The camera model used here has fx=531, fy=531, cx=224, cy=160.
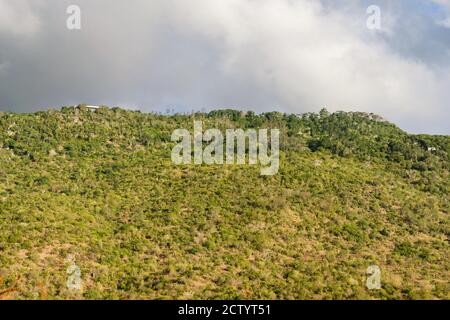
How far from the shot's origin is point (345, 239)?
52281 millimetres

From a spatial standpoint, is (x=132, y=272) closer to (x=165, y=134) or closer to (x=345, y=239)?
(x=345, y=239)

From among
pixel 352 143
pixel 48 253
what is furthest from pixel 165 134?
pixel 48 253

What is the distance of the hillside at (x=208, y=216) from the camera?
1547 inches

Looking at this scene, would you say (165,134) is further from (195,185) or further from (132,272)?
(132,272)

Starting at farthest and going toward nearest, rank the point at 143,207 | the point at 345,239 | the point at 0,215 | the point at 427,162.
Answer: the point at 427,162, the point at 143,207, the point at 345,239, the point at 0,215

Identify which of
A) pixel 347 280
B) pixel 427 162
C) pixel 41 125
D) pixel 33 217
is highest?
pixel 41 125

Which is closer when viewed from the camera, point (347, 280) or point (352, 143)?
point (347, 280)

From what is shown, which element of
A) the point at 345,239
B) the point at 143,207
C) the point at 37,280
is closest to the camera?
the point at 37,280

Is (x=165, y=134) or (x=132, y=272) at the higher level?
(x=165, y=134)

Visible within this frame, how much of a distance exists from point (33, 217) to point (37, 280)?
41.1 feet

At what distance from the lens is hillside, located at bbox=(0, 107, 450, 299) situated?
129 ft

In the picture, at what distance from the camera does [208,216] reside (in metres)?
53.7

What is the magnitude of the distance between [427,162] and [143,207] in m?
45.9

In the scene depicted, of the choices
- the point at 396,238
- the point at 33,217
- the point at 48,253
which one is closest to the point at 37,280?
the point at 48,253
